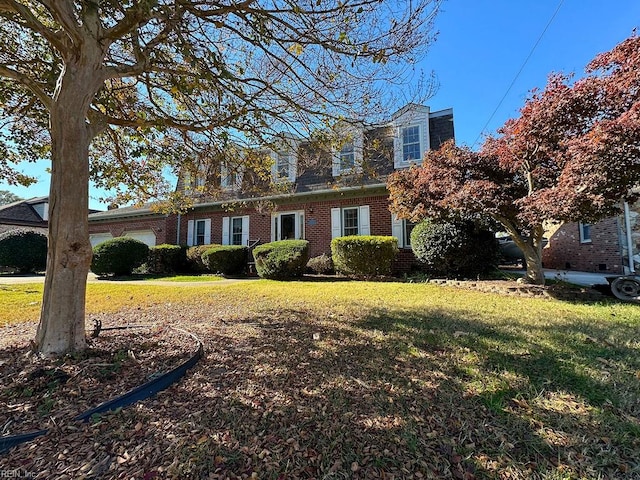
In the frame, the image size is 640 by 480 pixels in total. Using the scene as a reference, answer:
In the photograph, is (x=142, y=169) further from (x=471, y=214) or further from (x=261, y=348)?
(x=471, y=214)

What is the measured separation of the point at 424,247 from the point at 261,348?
6.81 metres

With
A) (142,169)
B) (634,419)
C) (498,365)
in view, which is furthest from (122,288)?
(634,419)

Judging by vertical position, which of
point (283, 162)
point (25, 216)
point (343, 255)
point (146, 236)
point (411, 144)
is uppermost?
point (411, 144)

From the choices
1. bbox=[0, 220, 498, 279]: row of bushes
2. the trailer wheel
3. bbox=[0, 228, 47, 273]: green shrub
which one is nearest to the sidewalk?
the trailer wheel

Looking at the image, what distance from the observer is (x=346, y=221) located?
38.6 ft

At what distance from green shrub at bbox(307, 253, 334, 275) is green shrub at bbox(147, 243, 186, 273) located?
20.7ft

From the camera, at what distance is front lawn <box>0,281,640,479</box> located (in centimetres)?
171


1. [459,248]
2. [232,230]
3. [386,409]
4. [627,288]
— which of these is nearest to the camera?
[386,409]

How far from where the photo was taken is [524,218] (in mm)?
6250

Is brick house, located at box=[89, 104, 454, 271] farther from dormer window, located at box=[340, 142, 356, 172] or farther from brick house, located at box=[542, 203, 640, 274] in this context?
brick house, located at box=[542, 203, 640, 274]

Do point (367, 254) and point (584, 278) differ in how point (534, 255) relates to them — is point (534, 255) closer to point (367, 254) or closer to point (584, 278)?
point (584, 278)

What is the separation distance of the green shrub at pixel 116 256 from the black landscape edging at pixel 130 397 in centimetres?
1096

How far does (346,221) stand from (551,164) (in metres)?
6.56

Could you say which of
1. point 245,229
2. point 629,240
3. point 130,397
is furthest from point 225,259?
point 629,240
